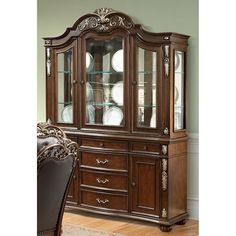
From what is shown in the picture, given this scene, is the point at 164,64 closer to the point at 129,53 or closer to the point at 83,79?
the point at 129,53

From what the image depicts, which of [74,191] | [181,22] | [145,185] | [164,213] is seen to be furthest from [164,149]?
[181,22]

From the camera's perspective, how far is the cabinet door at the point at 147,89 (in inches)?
178

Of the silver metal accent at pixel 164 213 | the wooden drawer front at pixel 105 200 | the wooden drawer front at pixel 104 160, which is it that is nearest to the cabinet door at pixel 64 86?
Result: the wooden drawer front at pixel 104 160

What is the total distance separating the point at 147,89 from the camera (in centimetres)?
461

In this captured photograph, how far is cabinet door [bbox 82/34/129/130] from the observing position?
15.6 feet

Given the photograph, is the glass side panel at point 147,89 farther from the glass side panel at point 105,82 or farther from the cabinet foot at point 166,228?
the cabinet foot at point 166,228

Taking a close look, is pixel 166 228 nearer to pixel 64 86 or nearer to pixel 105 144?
pixel 105 144

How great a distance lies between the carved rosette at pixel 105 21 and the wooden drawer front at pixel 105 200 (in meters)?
1.57

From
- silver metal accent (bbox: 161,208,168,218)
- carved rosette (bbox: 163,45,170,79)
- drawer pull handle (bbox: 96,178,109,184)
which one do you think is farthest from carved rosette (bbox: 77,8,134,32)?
silver metal accent (bbox: 161,208,168,218)

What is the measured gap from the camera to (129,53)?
15.4ft

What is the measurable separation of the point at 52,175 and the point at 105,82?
2373 millimetres

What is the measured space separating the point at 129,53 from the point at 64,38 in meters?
0.79

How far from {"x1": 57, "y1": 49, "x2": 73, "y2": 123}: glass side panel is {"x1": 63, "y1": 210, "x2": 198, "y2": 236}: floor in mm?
976
